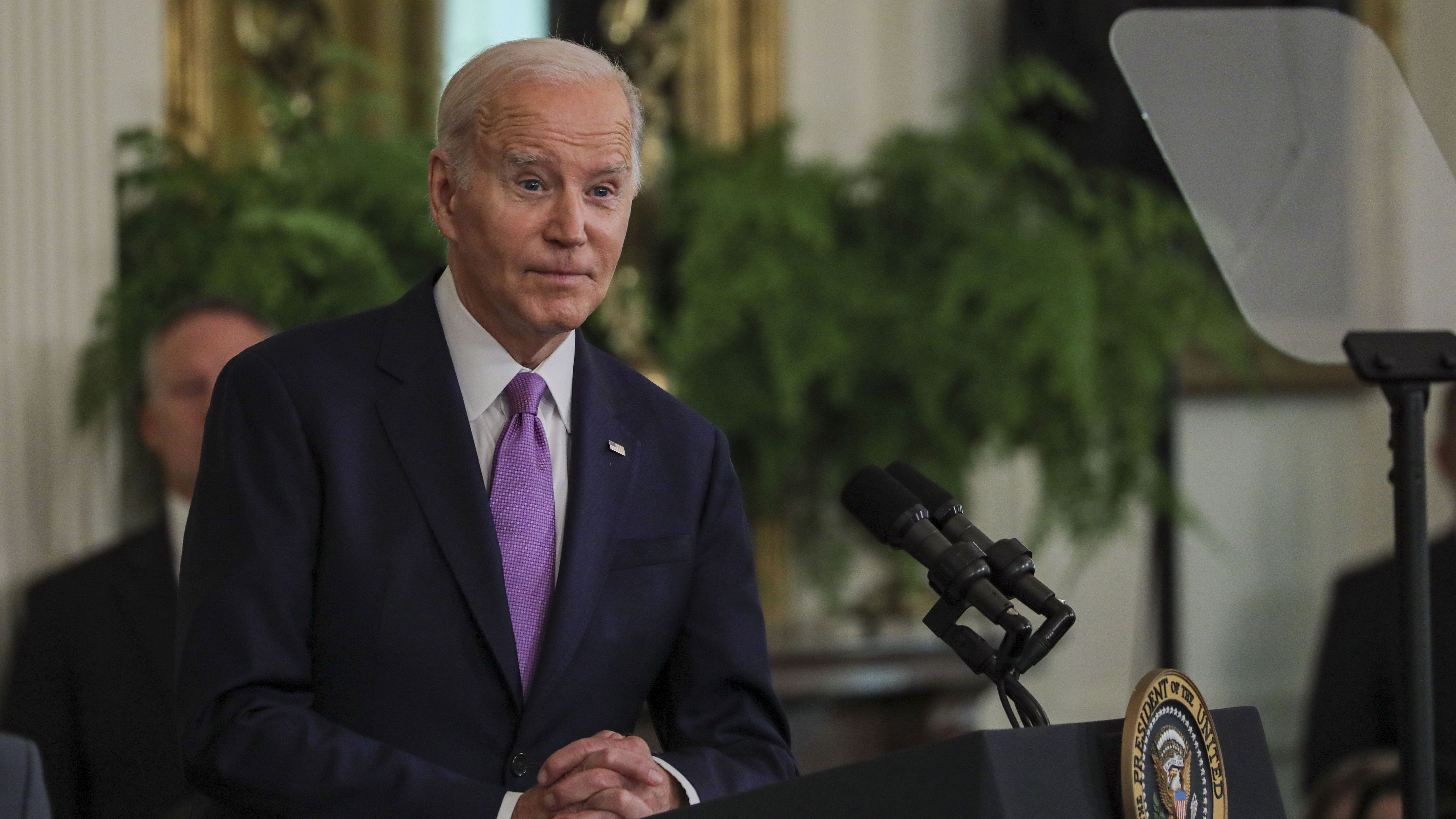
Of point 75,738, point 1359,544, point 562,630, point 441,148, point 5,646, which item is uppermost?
point 441,148

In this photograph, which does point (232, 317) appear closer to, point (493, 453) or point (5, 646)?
point (5, 646)

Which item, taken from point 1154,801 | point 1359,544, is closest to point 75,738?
point 1154,801

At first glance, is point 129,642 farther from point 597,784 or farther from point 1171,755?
point 1171,755

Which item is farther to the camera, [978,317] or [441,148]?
[978,317]

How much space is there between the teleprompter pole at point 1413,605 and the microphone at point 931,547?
0.39 m

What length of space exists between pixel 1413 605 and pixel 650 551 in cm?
67

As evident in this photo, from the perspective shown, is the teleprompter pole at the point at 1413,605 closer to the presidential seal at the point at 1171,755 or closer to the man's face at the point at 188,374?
the presidential seal at the point at 1171,755

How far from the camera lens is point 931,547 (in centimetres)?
131

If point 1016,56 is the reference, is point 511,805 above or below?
below

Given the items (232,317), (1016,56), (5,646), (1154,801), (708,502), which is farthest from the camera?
(1016,56)

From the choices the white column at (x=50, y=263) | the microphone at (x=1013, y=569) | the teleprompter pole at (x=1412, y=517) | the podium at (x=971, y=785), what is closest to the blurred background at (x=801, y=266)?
the white column at (x=50, y=263)

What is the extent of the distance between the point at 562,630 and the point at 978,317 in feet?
6.74

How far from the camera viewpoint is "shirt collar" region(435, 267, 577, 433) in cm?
142

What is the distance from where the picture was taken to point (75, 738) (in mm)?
2537
